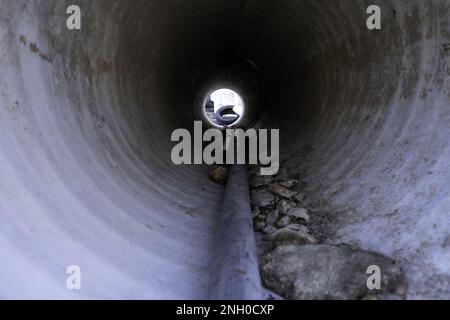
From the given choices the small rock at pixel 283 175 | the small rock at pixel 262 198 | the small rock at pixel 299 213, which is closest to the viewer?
the small rock at pixel 299 213

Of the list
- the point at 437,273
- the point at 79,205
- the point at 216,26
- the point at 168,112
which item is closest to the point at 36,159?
the point at 79,205

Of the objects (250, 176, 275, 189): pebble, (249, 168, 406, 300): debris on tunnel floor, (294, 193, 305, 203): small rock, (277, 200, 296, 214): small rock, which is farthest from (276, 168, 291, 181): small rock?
(249, 168, 406, 300): debris on tunnel floor

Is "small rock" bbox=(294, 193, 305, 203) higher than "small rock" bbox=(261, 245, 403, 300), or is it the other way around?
"small rock" bbox=(294, 193, 305, 203)

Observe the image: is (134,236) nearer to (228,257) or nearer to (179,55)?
(228,257)

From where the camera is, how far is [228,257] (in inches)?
106

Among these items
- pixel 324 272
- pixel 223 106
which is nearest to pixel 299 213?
pixel 324 272

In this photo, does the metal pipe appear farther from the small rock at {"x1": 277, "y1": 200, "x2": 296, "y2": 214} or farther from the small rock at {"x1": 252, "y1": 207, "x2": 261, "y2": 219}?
the small rock at {"x1": 277, "y1": 200, "x2": 296, "y2": 214}

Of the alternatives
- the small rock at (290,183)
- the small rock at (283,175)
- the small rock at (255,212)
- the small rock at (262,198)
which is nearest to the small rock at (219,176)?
the small rock at (262,198)

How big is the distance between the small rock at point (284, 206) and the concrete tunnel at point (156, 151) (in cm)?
23

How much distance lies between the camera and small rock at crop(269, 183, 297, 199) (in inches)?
181

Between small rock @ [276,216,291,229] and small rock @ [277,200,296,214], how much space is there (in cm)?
17

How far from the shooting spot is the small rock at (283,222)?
3795 millimetres

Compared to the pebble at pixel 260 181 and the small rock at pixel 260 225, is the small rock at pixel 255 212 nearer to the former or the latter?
the small rock at pixel 260 225
